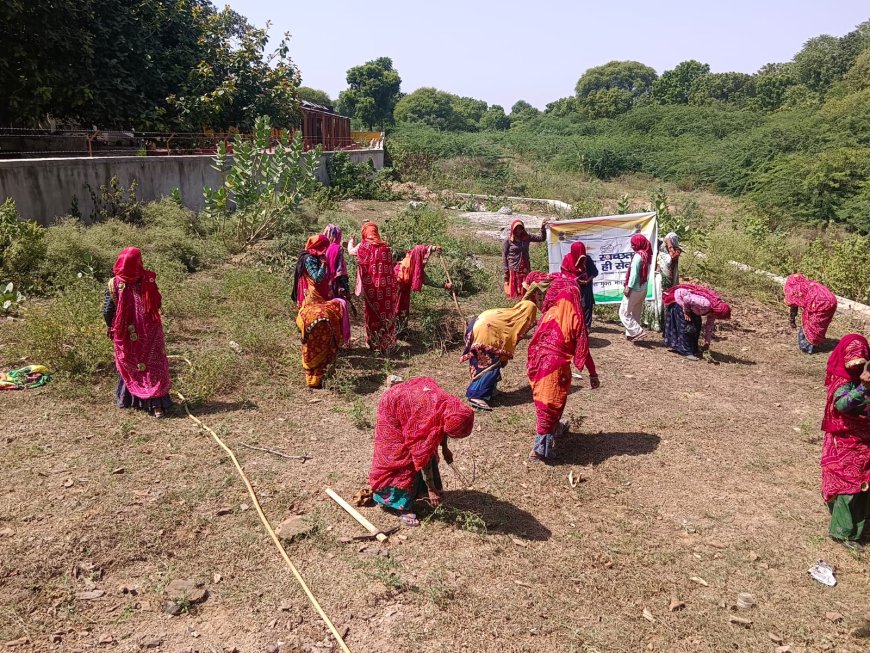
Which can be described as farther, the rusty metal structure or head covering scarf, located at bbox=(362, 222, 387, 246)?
the rusty metal structure

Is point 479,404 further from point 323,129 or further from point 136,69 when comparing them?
point 323,129

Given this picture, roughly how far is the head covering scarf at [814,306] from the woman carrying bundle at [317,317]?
5792mm

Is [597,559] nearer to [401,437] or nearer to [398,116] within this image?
[401,437]

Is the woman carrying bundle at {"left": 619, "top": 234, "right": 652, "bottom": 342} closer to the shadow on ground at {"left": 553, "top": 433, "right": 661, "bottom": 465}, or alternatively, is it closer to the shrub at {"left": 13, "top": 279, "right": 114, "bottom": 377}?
the shadow on ground at {"left": 553, "top": 433, "right": 661, "bottom": 465}

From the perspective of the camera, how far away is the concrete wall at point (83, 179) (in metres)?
9.20

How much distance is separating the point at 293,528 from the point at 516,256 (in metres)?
5.20

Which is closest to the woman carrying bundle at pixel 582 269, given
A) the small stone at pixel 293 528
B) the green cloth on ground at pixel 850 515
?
the green cloth on ground at pixel 850 515

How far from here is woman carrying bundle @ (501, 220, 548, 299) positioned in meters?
8.46

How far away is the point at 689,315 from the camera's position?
778 centimetres

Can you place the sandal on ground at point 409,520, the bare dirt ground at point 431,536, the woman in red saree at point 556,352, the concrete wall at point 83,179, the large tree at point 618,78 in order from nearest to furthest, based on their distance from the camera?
the bare dirt ground at point 431,536 → the sandal on ground at point 409,520 → the woman in red saree at point 556,352 → the concrete wall at point 83,179 → the large tree at point 618,78

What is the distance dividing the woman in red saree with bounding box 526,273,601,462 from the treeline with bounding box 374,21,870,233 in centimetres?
1216

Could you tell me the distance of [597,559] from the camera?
4195mm

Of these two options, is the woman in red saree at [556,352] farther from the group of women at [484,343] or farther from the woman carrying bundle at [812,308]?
the woman carrying bundle at [812,308]

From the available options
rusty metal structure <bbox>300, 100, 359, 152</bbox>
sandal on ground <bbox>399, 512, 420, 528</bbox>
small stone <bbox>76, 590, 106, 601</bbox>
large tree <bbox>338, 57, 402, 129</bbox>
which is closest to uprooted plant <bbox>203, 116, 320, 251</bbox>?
sandal on ground <bbox>399, 512, 420, 528</bbox>
